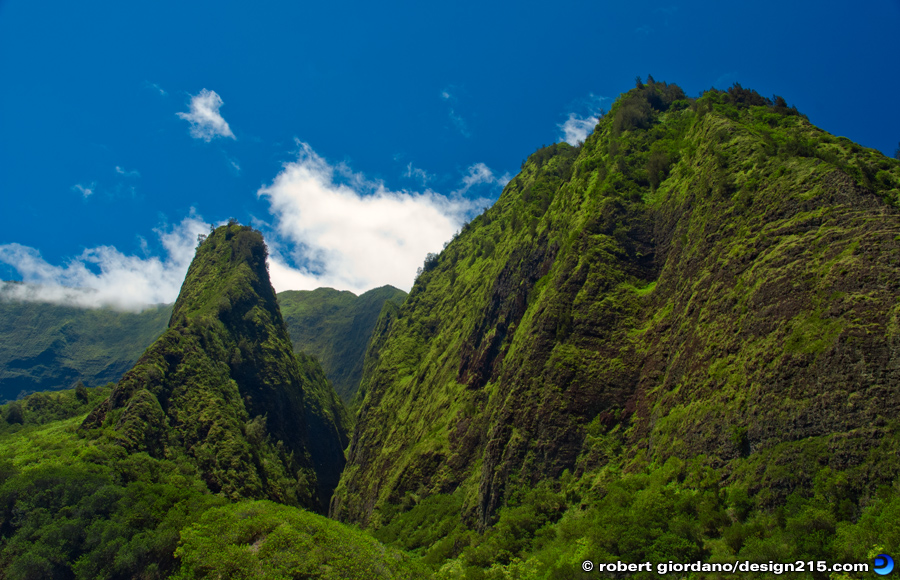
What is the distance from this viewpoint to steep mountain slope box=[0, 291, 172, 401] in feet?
559

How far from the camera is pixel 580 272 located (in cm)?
4194

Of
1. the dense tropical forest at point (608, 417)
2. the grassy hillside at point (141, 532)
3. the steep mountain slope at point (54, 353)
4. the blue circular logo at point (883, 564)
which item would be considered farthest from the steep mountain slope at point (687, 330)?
the steep mountain slope at point (54, 353)

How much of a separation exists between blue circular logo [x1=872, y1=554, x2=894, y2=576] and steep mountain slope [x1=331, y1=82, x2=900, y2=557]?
2735 mm

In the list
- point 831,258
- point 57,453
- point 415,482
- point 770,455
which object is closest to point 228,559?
point 415,482

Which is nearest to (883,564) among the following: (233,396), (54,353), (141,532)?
(141,532)

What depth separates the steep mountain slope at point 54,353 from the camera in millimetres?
170250

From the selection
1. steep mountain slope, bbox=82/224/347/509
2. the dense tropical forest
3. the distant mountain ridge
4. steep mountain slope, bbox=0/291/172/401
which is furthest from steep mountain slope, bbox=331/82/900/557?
steep mountain slope, bbox=0/291/172/401

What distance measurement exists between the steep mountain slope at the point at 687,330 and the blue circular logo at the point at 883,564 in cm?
274

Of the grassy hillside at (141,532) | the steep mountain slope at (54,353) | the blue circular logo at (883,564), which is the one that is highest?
the steep mountain slope at (54,353)

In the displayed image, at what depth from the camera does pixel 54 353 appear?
18100 cm

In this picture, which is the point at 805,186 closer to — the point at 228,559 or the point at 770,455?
the point at 770,455

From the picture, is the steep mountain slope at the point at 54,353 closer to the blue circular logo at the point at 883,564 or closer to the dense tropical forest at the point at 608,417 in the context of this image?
the dense tropical forest at the point at 608,417

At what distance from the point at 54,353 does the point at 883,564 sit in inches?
9629

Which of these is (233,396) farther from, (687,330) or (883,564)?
(883,564)
